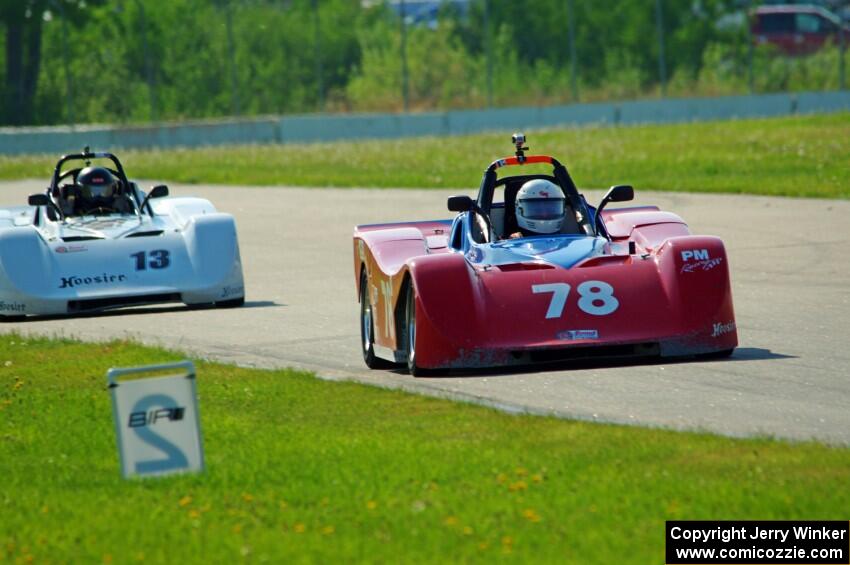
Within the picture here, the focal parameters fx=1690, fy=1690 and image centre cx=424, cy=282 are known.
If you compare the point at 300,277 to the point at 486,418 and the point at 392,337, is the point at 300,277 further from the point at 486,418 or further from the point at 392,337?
the point at 486,418

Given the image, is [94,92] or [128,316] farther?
[94,92]

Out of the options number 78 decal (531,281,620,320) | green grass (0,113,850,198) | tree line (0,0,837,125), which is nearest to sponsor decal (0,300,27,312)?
number 78 decal (531,281,620,320)

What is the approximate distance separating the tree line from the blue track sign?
42528mm

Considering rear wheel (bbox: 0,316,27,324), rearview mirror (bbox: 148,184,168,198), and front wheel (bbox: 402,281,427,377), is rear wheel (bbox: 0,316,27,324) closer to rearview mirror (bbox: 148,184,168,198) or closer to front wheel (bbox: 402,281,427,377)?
rearview mirror (bbox: 148,184,168,198)

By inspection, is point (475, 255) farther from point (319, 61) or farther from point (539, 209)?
point (319, 61)

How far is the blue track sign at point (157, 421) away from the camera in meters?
7.10

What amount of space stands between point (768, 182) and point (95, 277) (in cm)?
1346

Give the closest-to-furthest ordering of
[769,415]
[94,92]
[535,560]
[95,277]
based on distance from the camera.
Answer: [535,560] < [769,415] < [95,277] < [94,92]

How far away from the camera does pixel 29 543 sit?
6613 mm

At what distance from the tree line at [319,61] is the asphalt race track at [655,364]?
26.3 meters

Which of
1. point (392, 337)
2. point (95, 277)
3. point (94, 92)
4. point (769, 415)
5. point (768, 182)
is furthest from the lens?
point (94, 92)

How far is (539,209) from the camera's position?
1188 centimetres

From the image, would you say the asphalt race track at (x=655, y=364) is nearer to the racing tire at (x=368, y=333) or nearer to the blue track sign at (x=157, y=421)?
the racing tire at (x=368, y=333)

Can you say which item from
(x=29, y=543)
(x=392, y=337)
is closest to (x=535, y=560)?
(x=29, y=543)
